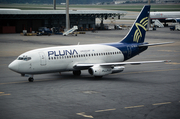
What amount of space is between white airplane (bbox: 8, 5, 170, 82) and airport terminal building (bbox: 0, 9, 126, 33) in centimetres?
8581

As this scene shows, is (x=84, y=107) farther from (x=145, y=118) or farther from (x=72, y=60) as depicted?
(x=72, y=60)

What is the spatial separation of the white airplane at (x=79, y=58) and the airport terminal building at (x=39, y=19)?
85808 mm

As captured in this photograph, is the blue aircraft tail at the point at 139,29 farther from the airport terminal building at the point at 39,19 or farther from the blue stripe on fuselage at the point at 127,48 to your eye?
the airport terminal building at the point at 39,19

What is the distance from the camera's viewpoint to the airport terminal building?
124m

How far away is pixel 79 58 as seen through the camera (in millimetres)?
A: 39250

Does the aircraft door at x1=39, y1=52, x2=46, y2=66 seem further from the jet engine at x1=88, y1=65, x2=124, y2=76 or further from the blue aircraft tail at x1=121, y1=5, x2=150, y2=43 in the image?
the blue aircraft tail at x1=121, y1=5, x2=150, y2=43

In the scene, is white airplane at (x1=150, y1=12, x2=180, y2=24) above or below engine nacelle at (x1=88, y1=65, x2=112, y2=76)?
above

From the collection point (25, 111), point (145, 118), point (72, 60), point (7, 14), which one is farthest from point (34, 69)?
Answer: point (7, 14)

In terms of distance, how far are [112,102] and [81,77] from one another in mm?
12819

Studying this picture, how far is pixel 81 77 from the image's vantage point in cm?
3988

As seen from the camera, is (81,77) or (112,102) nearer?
(112,102)

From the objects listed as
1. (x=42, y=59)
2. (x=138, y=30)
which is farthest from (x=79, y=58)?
(x=138, y=30)

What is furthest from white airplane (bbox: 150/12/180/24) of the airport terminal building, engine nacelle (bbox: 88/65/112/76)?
engine nacelle (bbox: 88/65/112/76)

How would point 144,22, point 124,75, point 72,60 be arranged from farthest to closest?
1. point 144,22
2. point 124,75
3. point 72,60
